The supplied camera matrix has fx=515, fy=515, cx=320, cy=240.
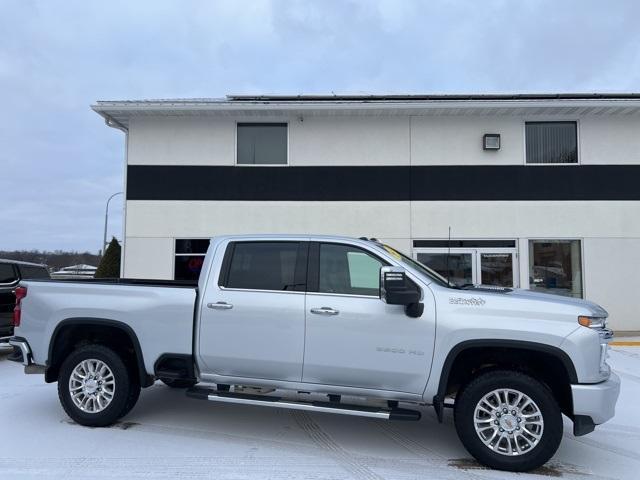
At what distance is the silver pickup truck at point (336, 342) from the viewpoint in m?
4.39

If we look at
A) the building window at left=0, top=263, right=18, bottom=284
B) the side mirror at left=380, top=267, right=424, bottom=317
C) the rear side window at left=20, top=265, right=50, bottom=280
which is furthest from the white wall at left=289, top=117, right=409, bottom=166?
the side mirror at left=380, top=267, right=424, bottom=317

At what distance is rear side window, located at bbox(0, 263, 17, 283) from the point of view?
8961 millimetres

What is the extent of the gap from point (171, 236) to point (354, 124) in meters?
5.34

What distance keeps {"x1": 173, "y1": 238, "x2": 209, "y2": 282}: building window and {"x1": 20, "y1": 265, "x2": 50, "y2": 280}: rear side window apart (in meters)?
3.24

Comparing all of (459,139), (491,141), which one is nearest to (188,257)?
(459,139)

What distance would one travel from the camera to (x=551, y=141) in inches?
507

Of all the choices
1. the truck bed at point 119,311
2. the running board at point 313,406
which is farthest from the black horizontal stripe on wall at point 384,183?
the running board at point 313,406

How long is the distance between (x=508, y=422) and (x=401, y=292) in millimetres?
1423

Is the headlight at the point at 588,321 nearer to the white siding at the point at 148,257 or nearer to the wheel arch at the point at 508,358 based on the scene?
the wheel arch at the point at 508,358

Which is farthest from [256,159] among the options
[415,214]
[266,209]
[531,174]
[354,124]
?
[531,174]

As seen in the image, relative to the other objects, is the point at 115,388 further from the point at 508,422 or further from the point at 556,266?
the point at 556,266

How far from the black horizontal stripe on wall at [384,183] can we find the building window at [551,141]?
327mm

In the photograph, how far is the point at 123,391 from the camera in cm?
535

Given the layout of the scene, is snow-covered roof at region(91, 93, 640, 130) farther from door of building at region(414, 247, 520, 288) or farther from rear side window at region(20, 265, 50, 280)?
rear side window at region(20, 265, 50, 280)
